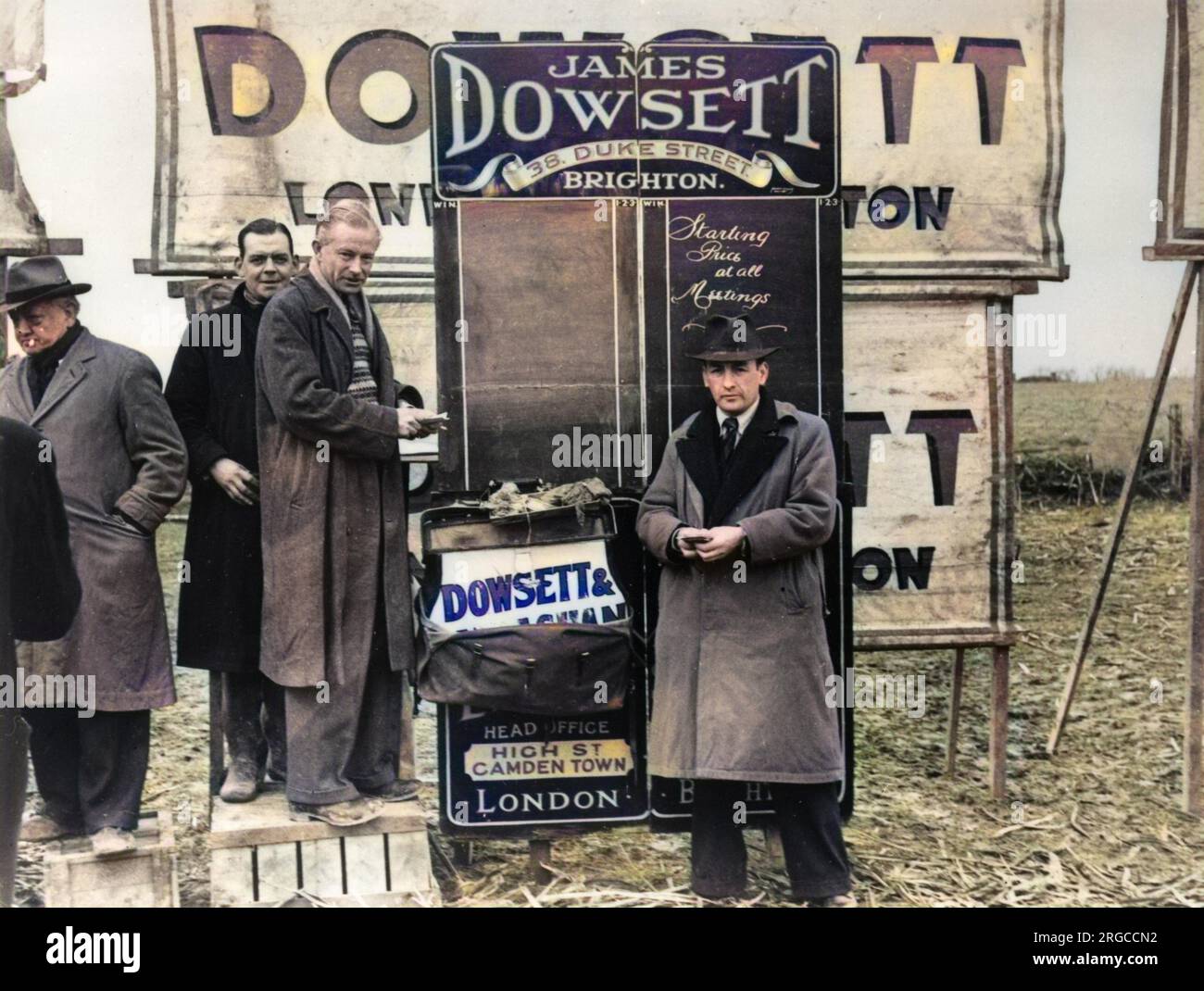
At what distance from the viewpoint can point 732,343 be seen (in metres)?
5.69

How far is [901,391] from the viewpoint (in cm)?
616

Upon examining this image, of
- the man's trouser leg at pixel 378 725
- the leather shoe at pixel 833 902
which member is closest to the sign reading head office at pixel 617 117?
the man's trouser leg at pixel 378 725

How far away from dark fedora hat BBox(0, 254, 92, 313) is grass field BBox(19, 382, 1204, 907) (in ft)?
2.95

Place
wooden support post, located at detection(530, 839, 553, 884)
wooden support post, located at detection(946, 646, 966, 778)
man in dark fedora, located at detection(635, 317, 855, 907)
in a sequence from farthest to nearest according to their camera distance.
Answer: wooden support post, located at detection(946, 646, 966, 778) → wooden support post, located at detection(530, 839, 553, 884) → man in dark fedora, located at detection(635, 317, 855, 907)

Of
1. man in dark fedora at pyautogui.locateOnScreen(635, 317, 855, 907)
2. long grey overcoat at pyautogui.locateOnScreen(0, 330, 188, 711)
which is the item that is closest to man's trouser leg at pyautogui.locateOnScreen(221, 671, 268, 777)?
long grey overcoat at pyautogui.locateOnScreen(0, 330, 188, 711)

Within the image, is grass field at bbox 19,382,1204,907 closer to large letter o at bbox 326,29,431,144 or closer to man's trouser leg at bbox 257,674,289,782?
man's trouser leg at bbox 257,674,289,782

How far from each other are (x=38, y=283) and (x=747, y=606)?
8.78ft

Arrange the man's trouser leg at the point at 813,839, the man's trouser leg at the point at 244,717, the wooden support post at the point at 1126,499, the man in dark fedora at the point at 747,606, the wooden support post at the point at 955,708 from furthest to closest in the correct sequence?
the wooden support post at the point at 955,708 → the wooden support post at the point at 1126,499 → the man's trouser leg at the point at 244,717 → the man's trouser leg at the point at 813,839 → the man in dark fedora at the point at 747,606

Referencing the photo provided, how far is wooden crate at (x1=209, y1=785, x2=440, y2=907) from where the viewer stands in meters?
5.66

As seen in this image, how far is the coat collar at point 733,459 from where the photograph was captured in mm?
5637

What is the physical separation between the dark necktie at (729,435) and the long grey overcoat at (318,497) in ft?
3.72

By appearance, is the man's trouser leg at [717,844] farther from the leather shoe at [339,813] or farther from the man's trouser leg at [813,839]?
the leather shoe at [339,813]

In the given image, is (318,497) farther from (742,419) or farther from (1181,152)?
(1181,152)

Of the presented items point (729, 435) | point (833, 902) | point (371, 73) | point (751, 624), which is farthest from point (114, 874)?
point (371, 73)
